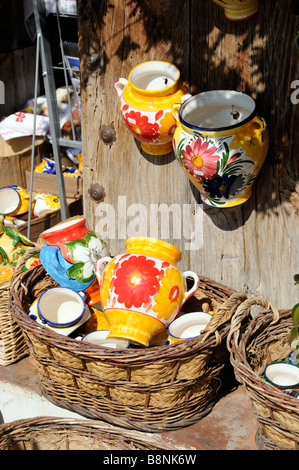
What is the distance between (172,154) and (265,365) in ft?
2.77

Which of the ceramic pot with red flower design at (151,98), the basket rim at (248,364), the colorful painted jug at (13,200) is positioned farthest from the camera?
the colorful painted jug at (13,200)

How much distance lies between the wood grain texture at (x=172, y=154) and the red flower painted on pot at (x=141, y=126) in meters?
0.19

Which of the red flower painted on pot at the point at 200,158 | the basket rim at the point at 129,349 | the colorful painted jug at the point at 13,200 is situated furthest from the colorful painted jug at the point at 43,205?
the red flower painted on pot at the point at 200,158

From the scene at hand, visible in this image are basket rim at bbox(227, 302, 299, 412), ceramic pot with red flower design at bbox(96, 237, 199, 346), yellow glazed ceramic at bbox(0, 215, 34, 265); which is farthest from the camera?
yellow glazed ceramic at bbox(0, 215, 34, 265)

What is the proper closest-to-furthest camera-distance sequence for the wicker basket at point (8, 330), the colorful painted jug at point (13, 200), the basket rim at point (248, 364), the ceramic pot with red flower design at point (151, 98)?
the basket rim at point (248, 364)
the ceramic pot with red flower design at point (151, 98)
the wicker basket at point (8, 330)
the colorful painted jug at point (13, 200)

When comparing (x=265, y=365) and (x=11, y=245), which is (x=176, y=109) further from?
(x=11, y=245)

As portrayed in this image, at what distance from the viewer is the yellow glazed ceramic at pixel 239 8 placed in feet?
5.78

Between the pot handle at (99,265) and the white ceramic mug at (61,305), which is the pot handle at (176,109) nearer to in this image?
the pot handle at (99,265)

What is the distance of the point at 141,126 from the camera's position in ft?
6.47

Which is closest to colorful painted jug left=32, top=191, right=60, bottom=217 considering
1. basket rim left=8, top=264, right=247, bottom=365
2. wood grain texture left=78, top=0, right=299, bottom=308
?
wood grain texture left=78, top=0, right=299, bottom=308

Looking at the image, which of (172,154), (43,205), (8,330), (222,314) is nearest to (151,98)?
(172,154)

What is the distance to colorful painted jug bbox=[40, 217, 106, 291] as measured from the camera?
206 cm

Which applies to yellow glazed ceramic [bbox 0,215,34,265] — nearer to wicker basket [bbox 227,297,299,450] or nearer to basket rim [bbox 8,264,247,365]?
basket rim [bbox 8,264,247,365]

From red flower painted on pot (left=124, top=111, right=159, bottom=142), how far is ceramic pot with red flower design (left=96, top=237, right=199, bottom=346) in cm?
38
